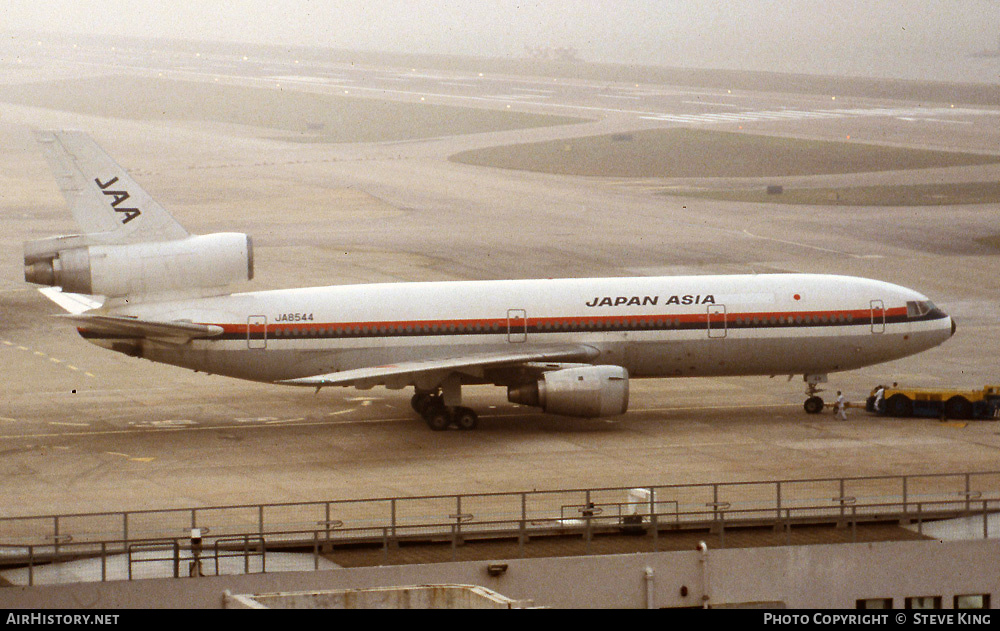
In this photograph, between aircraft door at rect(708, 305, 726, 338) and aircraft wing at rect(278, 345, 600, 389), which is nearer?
aircraft wing at rect(278, 345, 600, 389)

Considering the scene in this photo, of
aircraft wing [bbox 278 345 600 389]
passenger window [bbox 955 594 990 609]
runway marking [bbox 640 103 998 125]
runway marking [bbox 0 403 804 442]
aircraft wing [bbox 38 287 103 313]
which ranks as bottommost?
passenger window [bbox 955 594 990 609]

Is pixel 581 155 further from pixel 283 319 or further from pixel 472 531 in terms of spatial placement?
pixel 472 531

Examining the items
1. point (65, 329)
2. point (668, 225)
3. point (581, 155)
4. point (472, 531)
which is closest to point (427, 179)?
point (581, 155)

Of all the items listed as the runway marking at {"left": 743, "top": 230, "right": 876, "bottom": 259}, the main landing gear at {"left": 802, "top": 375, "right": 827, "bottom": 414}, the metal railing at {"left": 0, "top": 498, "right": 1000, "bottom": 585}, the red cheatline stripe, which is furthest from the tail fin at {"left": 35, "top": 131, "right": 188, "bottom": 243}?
the runway marking at {"left": 743, "top": 230, "right": 876, "bottom": 259}

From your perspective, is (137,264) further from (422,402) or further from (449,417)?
(449,417)

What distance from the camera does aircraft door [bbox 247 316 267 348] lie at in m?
46.9

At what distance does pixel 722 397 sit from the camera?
172ft

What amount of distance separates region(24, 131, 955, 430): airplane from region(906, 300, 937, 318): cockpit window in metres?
0.14

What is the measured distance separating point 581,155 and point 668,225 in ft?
133

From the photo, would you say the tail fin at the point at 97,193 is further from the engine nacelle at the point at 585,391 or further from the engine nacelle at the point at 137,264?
the engine nacelle at the point at 585,391

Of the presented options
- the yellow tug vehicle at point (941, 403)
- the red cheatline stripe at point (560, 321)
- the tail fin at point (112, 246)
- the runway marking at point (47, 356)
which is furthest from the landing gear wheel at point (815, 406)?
the runway marking at point (47, 356)

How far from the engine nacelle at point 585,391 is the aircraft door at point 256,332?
9.23 meters

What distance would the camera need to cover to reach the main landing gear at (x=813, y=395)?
4938cm

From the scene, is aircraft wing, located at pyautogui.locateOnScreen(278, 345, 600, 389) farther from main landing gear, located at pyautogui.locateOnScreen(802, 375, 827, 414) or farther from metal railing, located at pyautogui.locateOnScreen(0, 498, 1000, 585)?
metal railing, located at pyautogui.locateOnScreen(0, 498, 1000, 585)
